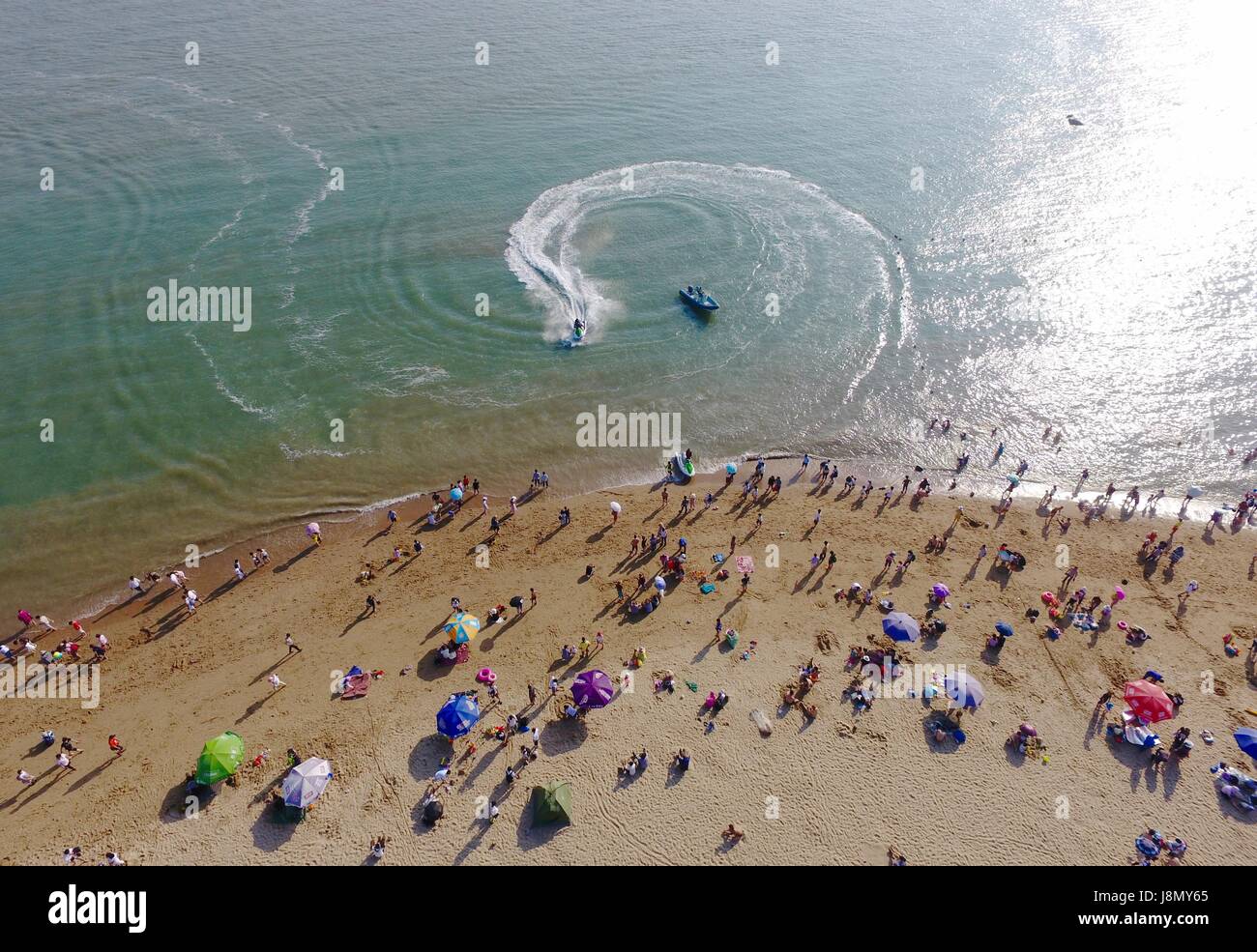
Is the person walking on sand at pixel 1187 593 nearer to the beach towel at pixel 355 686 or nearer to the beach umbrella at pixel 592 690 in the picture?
the beach umbrella at pixel 592 690

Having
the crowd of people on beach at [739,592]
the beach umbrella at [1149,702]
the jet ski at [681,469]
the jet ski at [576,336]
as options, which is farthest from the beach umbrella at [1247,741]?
the jet ski at [576,336]

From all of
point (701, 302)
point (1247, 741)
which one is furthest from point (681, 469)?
point (1247, 741)

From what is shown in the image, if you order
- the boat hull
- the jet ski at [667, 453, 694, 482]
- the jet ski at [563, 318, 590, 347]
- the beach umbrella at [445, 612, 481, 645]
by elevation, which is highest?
the boat hull

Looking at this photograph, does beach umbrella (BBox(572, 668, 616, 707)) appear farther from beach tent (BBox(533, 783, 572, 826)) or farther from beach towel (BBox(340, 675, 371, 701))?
beach towel (BBox(340, 675, 371, 701))

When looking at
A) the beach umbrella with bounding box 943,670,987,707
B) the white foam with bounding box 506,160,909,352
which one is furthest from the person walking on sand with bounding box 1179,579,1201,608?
the white foam with bounding box 506,160,909,352

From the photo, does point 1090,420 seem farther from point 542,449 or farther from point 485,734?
point 485,734
